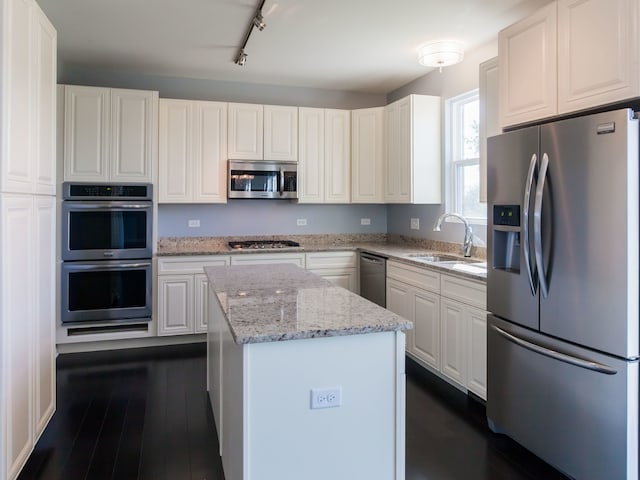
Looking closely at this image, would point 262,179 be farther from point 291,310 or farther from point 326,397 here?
point 326,397

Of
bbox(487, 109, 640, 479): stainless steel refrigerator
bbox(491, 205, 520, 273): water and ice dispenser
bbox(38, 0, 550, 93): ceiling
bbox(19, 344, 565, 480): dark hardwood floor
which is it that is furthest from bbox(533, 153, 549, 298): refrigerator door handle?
bbox(38, 0, 550, 93): ceiling

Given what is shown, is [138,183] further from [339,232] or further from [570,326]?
[570,326]

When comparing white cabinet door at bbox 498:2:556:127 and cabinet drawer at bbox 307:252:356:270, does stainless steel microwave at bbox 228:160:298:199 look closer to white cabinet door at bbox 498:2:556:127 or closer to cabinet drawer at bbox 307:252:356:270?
cabinet drawer at bbox 307:252:356:270

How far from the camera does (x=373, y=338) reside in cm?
169

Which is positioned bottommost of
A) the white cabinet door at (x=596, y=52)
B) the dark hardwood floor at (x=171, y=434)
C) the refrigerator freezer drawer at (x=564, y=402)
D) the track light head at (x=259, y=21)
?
the dark hardwood floor at (x=171, y=434)

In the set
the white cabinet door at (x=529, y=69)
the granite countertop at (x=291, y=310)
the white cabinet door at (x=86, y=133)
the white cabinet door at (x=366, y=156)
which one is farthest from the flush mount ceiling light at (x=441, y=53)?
the white cabinet door at (x=86, y=133)

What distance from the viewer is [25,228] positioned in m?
2.28

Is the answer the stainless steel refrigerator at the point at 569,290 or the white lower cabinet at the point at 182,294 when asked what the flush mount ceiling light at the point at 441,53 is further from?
the white lower cabinet at the point at 182,294

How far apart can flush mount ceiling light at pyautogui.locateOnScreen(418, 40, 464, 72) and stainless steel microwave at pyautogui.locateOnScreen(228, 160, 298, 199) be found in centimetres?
168

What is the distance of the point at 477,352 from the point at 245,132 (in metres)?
3.01

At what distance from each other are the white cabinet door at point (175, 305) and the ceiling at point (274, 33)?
79.2 inches

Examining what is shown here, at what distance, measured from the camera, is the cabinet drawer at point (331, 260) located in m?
4.62

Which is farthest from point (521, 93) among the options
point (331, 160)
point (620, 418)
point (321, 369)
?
point (331, 160)

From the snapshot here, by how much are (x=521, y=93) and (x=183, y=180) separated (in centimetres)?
309
